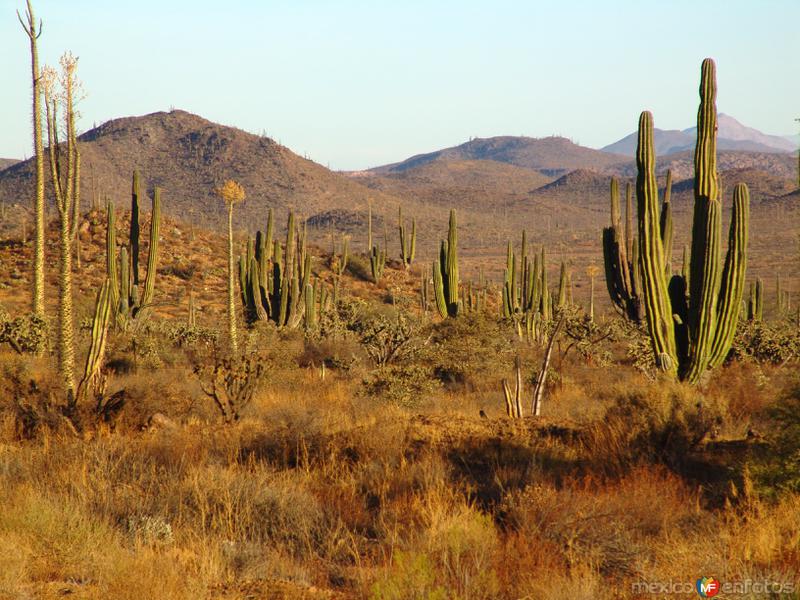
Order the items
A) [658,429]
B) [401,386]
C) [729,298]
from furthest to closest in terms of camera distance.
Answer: [401,386] → [729,298] → [658,429]

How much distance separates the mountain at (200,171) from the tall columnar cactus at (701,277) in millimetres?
82625

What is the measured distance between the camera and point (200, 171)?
114 meters

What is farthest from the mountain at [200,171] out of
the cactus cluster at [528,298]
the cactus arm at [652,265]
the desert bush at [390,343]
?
the cactus arm at [652,265]

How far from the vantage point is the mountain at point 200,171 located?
101188 millimetres

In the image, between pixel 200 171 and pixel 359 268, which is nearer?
pixel 359 268

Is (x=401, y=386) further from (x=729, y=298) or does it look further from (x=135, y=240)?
(x=135, y=240)

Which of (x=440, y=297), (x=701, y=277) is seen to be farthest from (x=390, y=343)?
(x=701, y=277)

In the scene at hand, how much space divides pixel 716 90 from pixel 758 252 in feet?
223

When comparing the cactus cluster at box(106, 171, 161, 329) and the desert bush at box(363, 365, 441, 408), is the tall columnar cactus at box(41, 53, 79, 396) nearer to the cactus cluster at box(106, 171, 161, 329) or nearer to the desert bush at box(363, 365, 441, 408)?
the desert bush at box(363, 365, 441, 408)

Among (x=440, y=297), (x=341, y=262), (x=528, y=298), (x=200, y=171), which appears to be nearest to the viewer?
(x=440, y=297)

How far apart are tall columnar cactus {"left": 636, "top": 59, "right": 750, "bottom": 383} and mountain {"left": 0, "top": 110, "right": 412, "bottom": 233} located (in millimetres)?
82625

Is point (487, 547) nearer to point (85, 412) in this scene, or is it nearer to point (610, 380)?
point (85, 412)

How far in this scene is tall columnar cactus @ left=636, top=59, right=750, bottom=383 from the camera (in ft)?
37.3

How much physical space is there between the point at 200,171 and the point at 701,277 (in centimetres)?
10978
